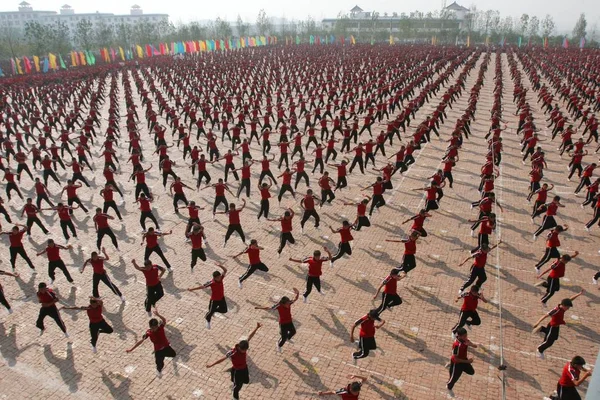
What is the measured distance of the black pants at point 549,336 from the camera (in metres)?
7.29

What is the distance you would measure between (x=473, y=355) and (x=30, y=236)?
11.4m

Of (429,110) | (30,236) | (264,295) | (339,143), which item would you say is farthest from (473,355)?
(429,110)

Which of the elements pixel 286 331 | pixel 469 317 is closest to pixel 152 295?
pixel 286 331

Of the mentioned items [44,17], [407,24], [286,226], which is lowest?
[286,226]

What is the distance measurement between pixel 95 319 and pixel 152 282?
125 centimetres

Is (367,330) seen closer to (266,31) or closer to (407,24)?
(407,24)

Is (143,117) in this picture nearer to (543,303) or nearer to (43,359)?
(43,359)

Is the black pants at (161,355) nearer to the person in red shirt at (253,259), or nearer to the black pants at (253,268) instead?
the person in red shirt at (253,259)

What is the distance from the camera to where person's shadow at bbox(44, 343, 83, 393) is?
715 cm

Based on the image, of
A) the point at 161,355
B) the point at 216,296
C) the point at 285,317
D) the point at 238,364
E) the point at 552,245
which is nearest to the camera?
the point at 238,364

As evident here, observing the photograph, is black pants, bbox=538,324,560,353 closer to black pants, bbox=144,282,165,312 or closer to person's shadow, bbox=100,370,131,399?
person's shadow, bbox=100,370,131,399

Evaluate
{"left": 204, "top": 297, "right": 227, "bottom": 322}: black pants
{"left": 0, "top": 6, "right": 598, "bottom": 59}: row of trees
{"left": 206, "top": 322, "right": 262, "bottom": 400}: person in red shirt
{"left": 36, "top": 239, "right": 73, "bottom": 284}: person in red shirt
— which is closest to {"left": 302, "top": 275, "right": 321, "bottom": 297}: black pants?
{"left": 204, "top": 297, "right": 227, "bottom": 322}: black pants

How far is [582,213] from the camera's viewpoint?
13453 millimetres

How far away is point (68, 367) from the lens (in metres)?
7.50
